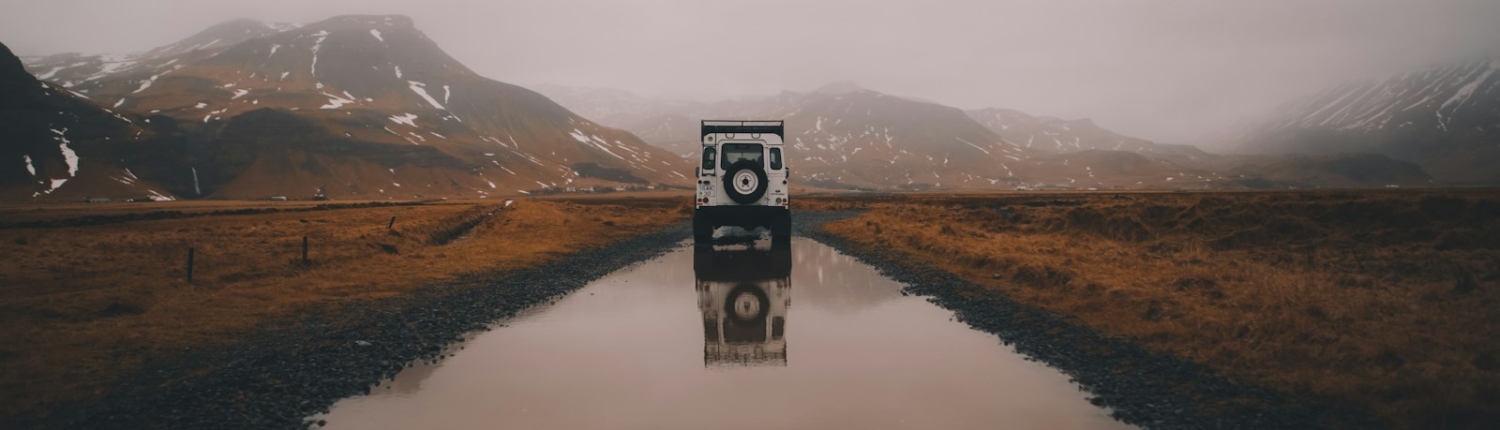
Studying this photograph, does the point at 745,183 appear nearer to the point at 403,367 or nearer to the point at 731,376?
the point at 731,376

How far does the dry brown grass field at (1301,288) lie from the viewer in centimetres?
855

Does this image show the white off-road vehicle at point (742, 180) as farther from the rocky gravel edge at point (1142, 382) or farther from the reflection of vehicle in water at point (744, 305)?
the rocky gravel edge at point (1142, 382)

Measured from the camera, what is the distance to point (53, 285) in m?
18.7

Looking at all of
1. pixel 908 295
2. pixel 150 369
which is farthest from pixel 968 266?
pixel 150 369

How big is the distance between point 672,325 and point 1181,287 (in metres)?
10.6

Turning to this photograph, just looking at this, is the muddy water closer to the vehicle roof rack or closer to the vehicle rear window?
the vehicle rear window

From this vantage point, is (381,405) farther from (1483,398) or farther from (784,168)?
(784,168)

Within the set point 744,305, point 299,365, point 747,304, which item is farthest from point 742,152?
point 299,365

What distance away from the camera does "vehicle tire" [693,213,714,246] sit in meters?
27.2

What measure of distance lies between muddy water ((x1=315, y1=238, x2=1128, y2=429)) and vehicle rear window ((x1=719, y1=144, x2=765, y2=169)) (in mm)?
11914

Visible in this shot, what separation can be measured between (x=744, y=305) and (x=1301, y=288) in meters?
10.8

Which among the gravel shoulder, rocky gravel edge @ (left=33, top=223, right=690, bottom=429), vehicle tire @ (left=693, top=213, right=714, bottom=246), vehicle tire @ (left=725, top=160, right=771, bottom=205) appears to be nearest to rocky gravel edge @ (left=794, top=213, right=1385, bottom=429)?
the gravel shoulder

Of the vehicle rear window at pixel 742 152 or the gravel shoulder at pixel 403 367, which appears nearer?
the gravel shoulder at pixel 403 367

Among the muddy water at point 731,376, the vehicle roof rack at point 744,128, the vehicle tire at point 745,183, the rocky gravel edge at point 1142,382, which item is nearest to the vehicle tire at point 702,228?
the vehicle tire at point 745,183
